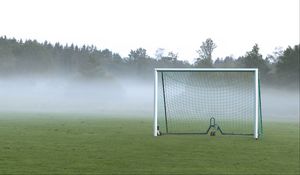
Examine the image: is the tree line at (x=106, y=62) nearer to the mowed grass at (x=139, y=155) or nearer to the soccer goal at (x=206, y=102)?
the soccer goal at (x=206, y=102)

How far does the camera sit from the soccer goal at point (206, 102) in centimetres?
1914

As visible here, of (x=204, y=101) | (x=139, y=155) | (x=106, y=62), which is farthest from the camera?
(x=106, y=62)

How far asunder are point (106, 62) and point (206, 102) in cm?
5854

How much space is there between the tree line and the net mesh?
1029 inches

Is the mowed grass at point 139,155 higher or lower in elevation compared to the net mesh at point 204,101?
lower

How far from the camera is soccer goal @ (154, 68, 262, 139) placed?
19141mm

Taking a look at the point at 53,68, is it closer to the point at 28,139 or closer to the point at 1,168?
the point at 28,139

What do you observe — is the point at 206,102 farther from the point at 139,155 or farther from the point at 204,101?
the point at 139,155

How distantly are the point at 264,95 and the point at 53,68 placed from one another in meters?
38.2

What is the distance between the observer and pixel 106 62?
264 ft

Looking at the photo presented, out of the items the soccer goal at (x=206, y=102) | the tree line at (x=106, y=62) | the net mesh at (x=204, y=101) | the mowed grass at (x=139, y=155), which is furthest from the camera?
the tree line at (x=106, y=62)

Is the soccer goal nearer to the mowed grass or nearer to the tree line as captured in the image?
the mowed grass

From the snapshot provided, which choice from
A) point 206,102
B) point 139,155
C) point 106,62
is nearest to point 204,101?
point 206,102

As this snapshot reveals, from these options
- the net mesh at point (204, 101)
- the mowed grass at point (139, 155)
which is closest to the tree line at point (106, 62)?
the net mesh at point (204, 101)
